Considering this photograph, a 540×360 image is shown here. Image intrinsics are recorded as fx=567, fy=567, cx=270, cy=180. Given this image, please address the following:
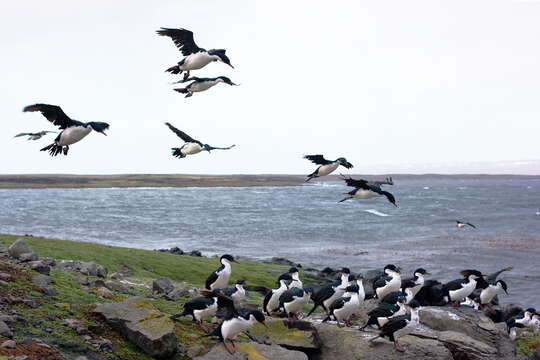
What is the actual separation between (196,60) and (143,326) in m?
6.97

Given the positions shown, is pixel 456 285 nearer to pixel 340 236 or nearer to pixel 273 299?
pixel 273 299

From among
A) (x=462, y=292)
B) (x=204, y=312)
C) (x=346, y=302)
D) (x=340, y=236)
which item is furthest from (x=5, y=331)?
(x=340, y=236)

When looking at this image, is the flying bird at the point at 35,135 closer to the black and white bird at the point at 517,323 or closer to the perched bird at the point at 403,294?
the perched bird at the point at 403,294

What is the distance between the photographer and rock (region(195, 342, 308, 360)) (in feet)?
44.1

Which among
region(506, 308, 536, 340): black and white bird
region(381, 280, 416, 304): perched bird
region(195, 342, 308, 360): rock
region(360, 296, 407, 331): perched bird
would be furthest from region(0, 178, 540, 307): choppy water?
region(195, 342, 308, 360): rock

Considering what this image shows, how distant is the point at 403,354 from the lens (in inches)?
599

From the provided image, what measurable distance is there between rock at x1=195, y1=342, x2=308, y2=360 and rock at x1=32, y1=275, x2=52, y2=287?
5589mm

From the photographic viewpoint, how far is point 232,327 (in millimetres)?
14070

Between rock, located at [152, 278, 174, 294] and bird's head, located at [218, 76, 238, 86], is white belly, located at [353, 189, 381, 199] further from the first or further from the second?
rock, located at [152, 278, 174, 294]

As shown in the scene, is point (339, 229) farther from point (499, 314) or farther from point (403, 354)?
point (403, 354)

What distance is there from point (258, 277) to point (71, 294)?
19.1 metres

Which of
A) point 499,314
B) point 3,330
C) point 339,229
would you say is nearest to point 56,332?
point 3,330

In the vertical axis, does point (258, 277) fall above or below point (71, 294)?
below

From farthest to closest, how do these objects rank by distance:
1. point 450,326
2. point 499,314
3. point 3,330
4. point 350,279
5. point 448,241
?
1. point 448,241
2. point 499,314
3. point 350,279
4. point 450,326
5. point 3,330
